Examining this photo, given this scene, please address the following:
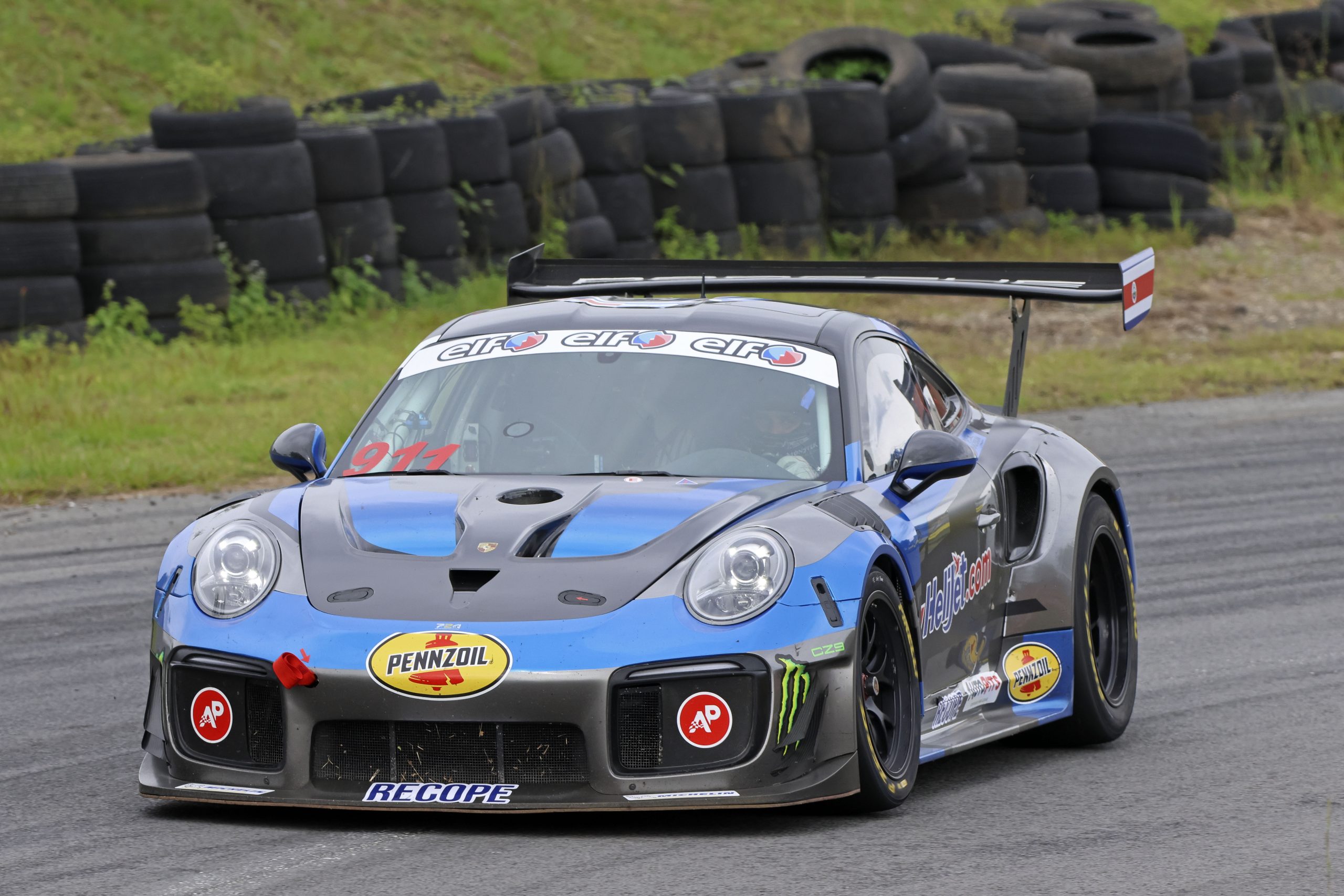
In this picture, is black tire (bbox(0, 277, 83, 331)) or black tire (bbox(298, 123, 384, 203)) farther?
black tire (bbox(298, 123, 384, 203))

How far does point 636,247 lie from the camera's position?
1761cm

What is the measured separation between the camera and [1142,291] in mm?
6773

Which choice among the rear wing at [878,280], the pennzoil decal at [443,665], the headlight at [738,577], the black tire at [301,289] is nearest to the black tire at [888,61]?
the black tire at [301,289]

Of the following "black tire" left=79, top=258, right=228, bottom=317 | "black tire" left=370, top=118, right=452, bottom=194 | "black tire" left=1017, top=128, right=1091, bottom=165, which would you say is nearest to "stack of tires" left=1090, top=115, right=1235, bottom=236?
"black tire" left=1017, top=128, right=1091, bottom=165

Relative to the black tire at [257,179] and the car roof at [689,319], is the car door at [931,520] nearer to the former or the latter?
the car roof at [689,319]

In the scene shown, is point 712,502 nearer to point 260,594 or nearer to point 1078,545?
point 260,594

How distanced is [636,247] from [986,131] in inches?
200

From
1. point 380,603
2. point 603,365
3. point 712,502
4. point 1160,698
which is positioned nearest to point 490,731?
point 380,603

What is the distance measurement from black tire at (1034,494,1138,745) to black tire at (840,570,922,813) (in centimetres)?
113

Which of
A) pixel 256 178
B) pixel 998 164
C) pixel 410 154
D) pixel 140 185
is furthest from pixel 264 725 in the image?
pixel 998 164

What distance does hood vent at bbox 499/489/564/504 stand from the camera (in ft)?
16.5

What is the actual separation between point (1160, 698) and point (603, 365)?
7.51 feet

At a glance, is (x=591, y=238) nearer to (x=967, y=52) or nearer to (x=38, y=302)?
(x=38, y=302)

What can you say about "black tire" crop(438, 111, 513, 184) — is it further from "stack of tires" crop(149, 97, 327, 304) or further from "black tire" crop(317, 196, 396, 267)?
"stack of tires" crop(149, 97, 327, 304)
